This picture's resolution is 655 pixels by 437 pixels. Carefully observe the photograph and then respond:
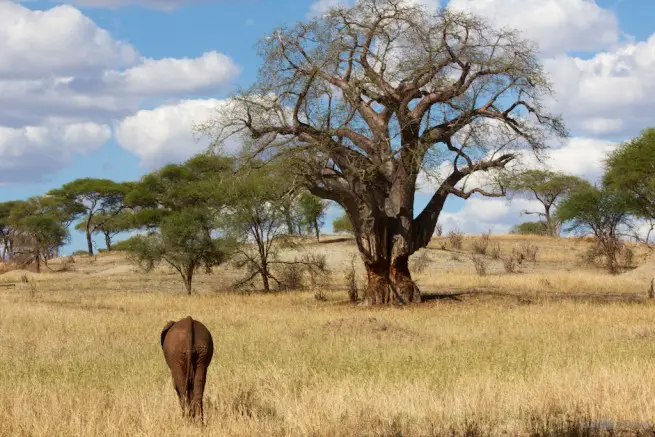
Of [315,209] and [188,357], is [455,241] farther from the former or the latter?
[188,357]

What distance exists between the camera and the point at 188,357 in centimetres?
728

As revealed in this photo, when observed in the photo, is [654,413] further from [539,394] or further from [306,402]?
[306,402]

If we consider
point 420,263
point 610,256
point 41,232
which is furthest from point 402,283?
point 41,232

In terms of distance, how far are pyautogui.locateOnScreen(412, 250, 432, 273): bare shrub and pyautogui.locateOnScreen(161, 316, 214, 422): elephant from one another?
32282mm

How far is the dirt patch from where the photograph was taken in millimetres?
16516

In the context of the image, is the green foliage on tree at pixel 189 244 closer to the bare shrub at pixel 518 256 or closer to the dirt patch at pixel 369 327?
the dirt patch at pixel 369 327

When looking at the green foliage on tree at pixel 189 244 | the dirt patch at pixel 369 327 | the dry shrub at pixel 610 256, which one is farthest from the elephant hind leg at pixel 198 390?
the dry shrub at pixel 610 256

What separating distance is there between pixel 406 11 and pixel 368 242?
22.8 feet

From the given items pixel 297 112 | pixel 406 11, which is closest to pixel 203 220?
pixel 297 112

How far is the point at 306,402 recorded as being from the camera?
884 cm

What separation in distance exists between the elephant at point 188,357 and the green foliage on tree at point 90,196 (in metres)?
58.2

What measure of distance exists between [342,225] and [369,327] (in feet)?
188

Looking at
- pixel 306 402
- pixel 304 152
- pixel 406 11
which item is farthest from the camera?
pixel 406 11

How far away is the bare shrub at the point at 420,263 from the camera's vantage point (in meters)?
40.2
